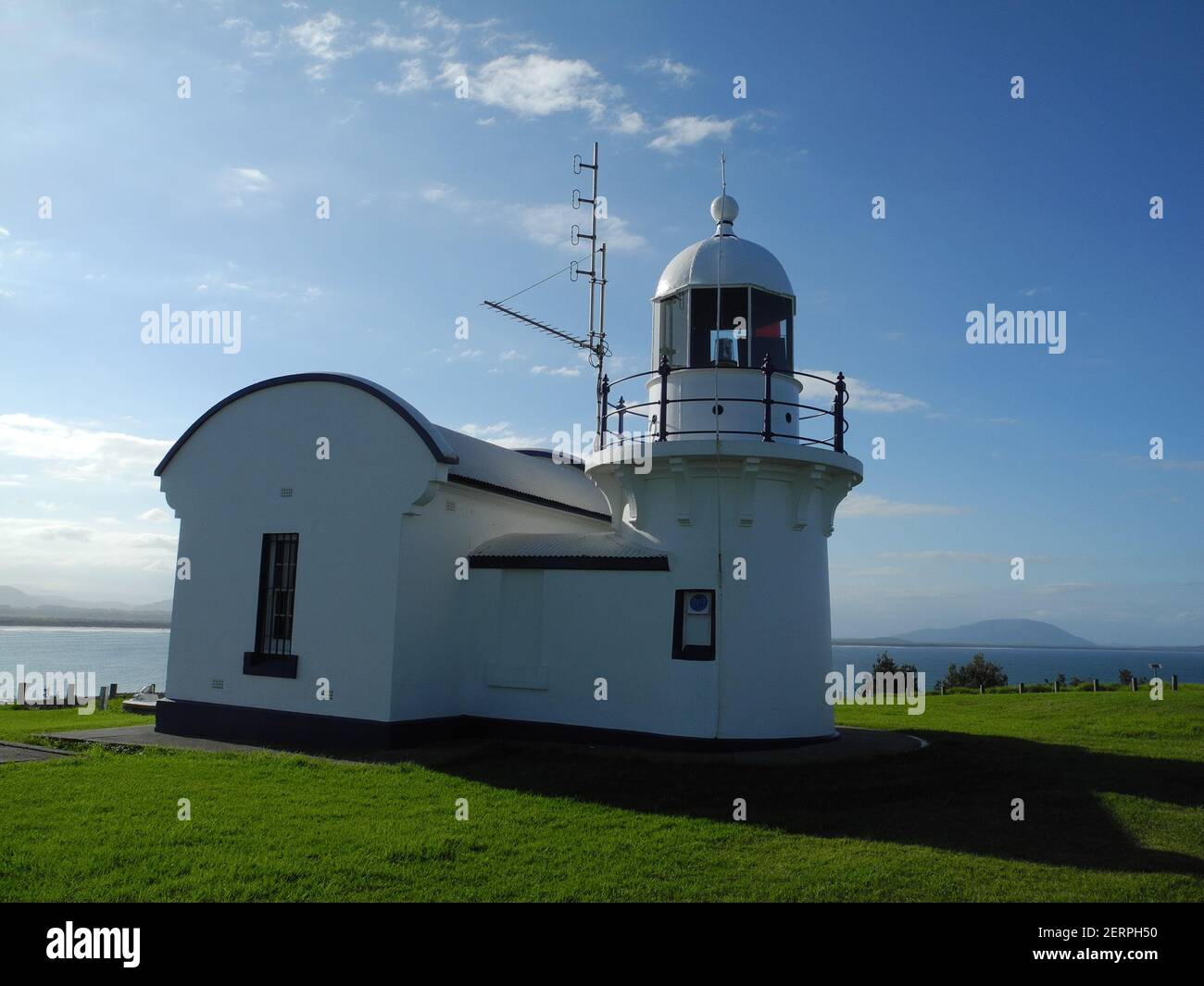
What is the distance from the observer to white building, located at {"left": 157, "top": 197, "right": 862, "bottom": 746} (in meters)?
12.7

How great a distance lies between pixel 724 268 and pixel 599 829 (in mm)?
8566

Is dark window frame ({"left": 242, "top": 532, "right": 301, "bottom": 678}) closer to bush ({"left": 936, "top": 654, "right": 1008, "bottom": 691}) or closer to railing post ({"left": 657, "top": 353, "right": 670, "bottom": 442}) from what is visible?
railing post ({"left": 657, "top": 353, "right": 670, "bottom": 442})

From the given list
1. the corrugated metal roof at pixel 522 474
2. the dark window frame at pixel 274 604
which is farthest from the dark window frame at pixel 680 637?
the dark window frame at pixel 274 604

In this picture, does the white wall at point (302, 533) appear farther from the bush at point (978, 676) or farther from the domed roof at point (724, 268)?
the bush at point (978, 676)

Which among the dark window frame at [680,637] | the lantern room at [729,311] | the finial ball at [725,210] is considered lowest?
the dark window frame at [680,637]

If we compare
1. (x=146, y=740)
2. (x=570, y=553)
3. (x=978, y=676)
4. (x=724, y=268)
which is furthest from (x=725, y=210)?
(x=978, y=676)

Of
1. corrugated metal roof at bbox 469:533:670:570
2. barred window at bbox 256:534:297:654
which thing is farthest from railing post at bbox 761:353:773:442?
barred window at bbox 256:534:297:654

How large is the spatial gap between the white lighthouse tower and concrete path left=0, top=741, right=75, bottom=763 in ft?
25.4

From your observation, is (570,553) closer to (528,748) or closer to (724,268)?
(528,748)

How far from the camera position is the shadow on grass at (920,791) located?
7852mm

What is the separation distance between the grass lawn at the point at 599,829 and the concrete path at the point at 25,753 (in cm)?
40

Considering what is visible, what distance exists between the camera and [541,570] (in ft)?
45.5
